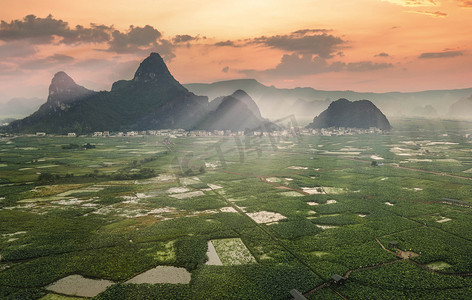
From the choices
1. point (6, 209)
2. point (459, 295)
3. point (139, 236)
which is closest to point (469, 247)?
point (459, 295)

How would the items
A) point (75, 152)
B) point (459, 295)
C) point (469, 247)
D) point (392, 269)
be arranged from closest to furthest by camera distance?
1. point (459, 295)
2. point (392, 269)
3. point (469, 247)
4. point (75, 152)

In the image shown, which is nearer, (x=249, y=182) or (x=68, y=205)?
(x=68, y=205)

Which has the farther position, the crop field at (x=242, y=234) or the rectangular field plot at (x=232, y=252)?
the rectangular field plot at (x=232, y=252)

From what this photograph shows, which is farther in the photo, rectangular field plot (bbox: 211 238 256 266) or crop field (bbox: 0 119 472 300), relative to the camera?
rectangular field plot (bbox: 211 238 256 266)

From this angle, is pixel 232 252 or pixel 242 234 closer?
pixel 232 252

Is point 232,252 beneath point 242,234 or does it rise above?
beneath

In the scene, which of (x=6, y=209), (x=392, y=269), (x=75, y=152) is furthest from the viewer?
(x=75, y=152)

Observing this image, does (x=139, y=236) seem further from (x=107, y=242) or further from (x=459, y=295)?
(x=459, y=295)
